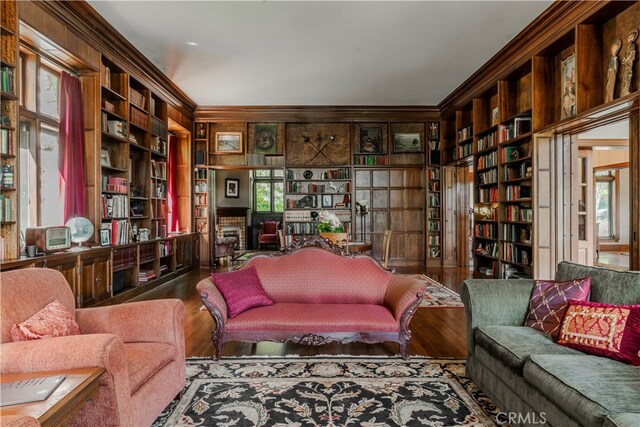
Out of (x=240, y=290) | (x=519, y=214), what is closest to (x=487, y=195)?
(x=519, y=214)

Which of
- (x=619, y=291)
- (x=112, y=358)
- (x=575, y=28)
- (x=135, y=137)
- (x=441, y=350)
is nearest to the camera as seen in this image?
(x=112, y=358)

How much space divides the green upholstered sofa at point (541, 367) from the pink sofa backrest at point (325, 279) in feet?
2.97

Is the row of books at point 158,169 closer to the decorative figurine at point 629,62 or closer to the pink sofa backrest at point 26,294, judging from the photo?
the pink sofa backrest at point 26,294

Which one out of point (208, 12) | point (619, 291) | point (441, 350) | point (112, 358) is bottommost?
point (441, 350)

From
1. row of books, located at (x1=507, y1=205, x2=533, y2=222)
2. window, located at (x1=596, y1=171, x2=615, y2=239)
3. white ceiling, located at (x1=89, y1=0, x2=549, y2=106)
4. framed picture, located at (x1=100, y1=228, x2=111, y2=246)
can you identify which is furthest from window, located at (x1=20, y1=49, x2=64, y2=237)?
window, located at (x1=596, y1=171, x2=615, y2=239)

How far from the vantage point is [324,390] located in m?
2.41

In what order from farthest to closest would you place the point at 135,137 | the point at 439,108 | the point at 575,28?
the point at 439,108 → the point at 135,137 → the point at 575,28

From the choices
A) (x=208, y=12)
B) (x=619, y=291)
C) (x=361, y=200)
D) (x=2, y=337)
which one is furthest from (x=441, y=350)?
(x=361, y=200)

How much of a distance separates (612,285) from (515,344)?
2.32 ft

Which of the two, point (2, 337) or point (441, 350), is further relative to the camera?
point (441, 350)

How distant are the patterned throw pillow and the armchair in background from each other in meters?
10.0

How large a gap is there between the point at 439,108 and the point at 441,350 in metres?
6.10

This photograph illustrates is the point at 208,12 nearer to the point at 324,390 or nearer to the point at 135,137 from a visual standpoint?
the point at 135,137

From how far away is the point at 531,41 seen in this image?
4590 mm
